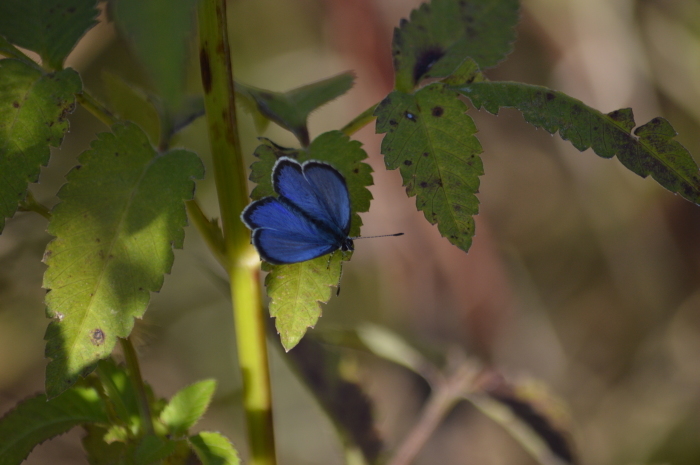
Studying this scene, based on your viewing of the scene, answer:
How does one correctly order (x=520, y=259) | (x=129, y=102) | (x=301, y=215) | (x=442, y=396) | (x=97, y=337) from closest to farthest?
(x=97, y=337) < (x=301, y=215) < (x=129, y=102) < (x=442, y=396) < (x=520, y=259)

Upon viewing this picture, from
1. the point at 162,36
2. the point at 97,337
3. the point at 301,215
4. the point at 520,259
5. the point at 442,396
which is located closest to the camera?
the point at 162,36

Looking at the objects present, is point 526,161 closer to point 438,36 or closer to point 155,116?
point 438,36

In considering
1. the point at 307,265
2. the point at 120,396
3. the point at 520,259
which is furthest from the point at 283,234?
the point at 520,259

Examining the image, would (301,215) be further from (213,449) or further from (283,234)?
(213,449)

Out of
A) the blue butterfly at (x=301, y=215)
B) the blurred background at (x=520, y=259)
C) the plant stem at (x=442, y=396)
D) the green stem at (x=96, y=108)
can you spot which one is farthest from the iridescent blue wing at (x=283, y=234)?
the blurred background at (x=520, y=259)

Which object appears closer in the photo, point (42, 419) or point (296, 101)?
point (42, 419)

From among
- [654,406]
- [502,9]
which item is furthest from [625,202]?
[502,9]

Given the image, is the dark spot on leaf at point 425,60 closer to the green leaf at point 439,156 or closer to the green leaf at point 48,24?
the green leaf at point 439,156
